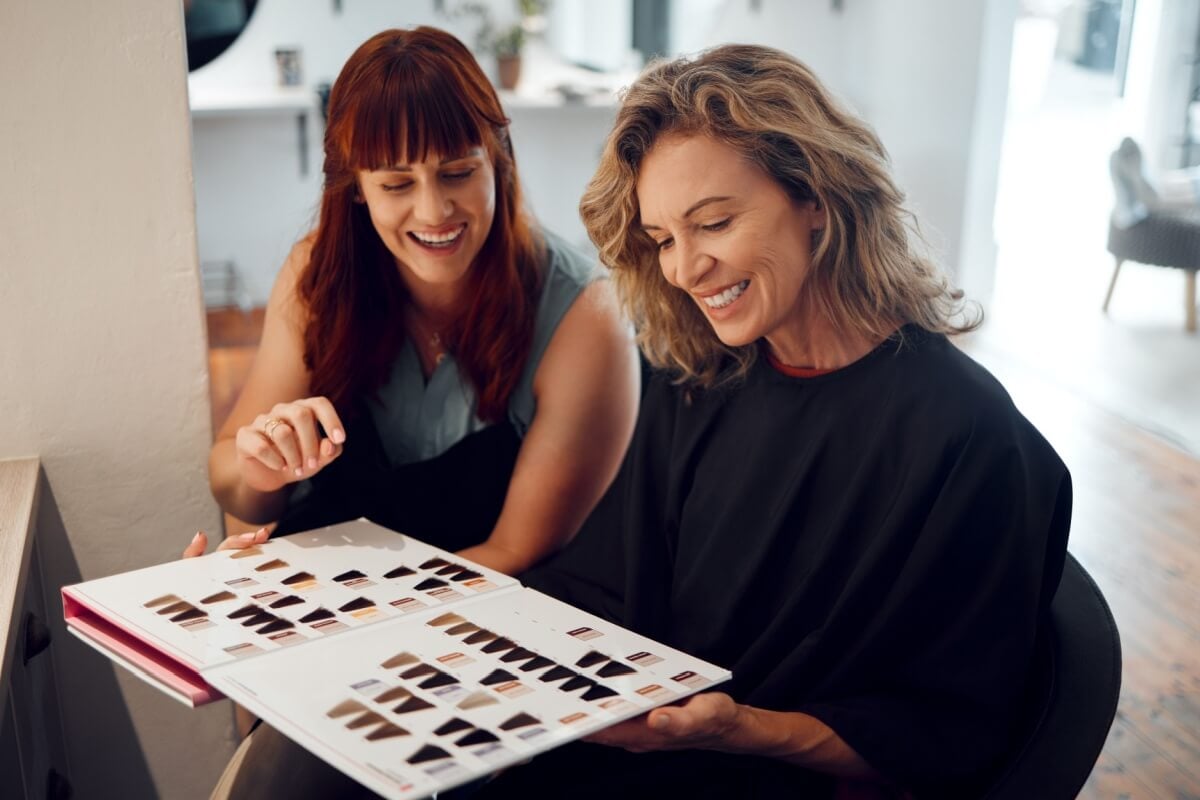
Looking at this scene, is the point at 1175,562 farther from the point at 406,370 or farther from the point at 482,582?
the point at 482,582

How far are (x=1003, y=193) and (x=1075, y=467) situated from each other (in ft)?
6.12

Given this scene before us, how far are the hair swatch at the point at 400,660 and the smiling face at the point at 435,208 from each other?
0.68 m

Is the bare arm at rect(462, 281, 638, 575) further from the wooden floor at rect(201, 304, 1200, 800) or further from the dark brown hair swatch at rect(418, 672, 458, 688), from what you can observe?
the wooden floor at rect(201, 304, 1200, 800)

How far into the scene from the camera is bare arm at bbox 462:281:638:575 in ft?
5.74

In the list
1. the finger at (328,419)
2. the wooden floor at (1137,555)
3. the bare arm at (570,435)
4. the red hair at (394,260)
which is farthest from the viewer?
the wooden floor at (1137,555)

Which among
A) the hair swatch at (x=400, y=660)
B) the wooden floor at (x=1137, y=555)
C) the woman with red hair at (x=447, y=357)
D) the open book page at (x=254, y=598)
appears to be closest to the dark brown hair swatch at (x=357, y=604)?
the open book page at (x=254, y=598)

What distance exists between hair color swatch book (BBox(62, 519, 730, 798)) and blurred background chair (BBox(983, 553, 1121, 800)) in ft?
1.03

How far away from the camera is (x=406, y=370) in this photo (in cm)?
184

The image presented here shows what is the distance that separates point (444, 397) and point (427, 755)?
92 centimetres

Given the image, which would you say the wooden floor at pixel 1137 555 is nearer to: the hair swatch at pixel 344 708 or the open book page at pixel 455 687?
the open book page at pixel 455 687

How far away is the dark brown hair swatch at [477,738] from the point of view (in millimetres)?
986

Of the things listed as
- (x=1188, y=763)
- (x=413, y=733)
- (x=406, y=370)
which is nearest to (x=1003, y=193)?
(x=1188, y=763)

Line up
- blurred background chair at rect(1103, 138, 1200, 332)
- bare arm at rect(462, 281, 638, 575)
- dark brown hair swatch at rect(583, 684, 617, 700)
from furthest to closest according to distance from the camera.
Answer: blurred background chair at rect(1103, 138, 1200, 332) < bare arm at rect(462, 281, 638, 575) < dark brown hair swatch at rect(583, 684, 617, 700)

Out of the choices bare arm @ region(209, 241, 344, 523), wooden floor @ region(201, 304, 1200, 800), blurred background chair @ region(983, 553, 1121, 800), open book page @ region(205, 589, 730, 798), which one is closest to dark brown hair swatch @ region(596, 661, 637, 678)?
open book page @ region(205, 589, 730, 798)
